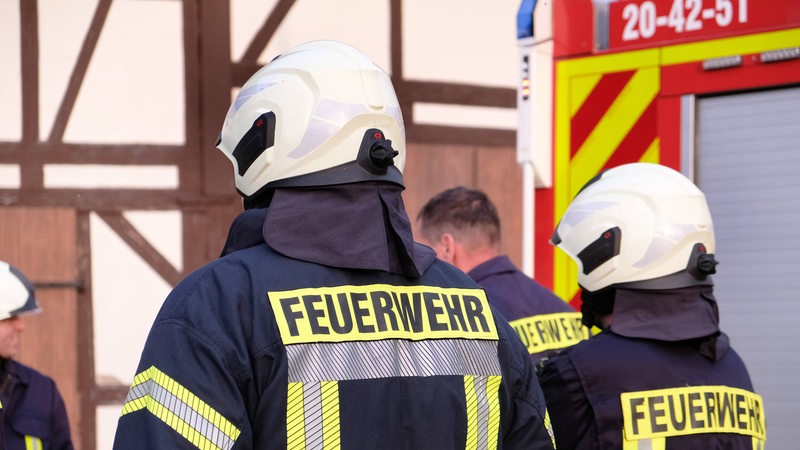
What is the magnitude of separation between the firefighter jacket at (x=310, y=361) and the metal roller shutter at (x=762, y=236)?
1.57m

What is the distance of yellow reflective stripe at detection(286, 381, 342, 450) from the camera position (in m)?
2.00

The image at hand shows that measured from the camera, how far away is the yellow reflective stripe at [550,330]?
4.25m

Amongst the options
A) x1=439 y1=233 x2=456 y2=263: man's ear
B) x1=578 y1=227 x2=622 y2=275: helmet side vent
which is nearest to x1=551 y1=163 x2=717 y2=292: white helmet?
x1=578 y1=227 x2=622 y2=275: helmet side vent

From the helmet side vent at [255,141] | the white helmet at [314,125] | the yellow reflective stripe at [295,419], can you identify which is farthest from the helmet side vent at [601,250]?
the yellow reflective stripe at [295,419]

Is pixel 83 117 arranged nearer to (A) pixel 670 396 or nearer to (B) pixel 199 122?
(B) pixel 199 122

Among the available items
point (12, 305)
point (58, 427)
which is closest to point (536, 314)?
point (58, 427)

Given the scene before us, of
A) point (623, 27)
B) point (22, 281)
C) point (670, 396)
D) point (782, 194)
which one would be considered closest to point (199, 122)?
point (22, 281)

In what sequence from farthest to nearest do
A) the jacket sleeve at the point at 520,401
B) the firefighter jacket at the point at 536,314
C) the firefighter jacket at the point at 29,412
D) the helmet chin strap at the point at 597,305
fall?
the firefighter jacket at the point at 29,412 < the firefighter jacket at the point at 536,314 < the helmet chin strap at the point at 597,305 < the jacket sleeve at the point at 520,401

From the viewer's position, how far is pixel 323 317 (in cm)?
206

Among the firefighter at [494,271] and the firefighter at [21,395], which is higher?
the firefighter at [494,271]

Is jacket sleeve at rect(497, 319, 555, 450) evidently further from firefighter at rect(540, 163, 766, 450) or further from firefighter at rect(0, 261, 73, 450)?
firefighter at rect(0, 261, 73, 450)

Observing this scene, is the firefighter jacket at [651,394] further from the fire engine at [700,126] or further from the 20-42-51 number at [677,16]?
the 20-42-51 number at [677,16]

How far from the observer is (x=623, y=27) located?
4.03 meters

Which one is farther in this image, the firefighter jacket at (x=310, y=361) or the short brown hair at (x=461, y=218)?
the short brown hair at (x=461, y=218)
